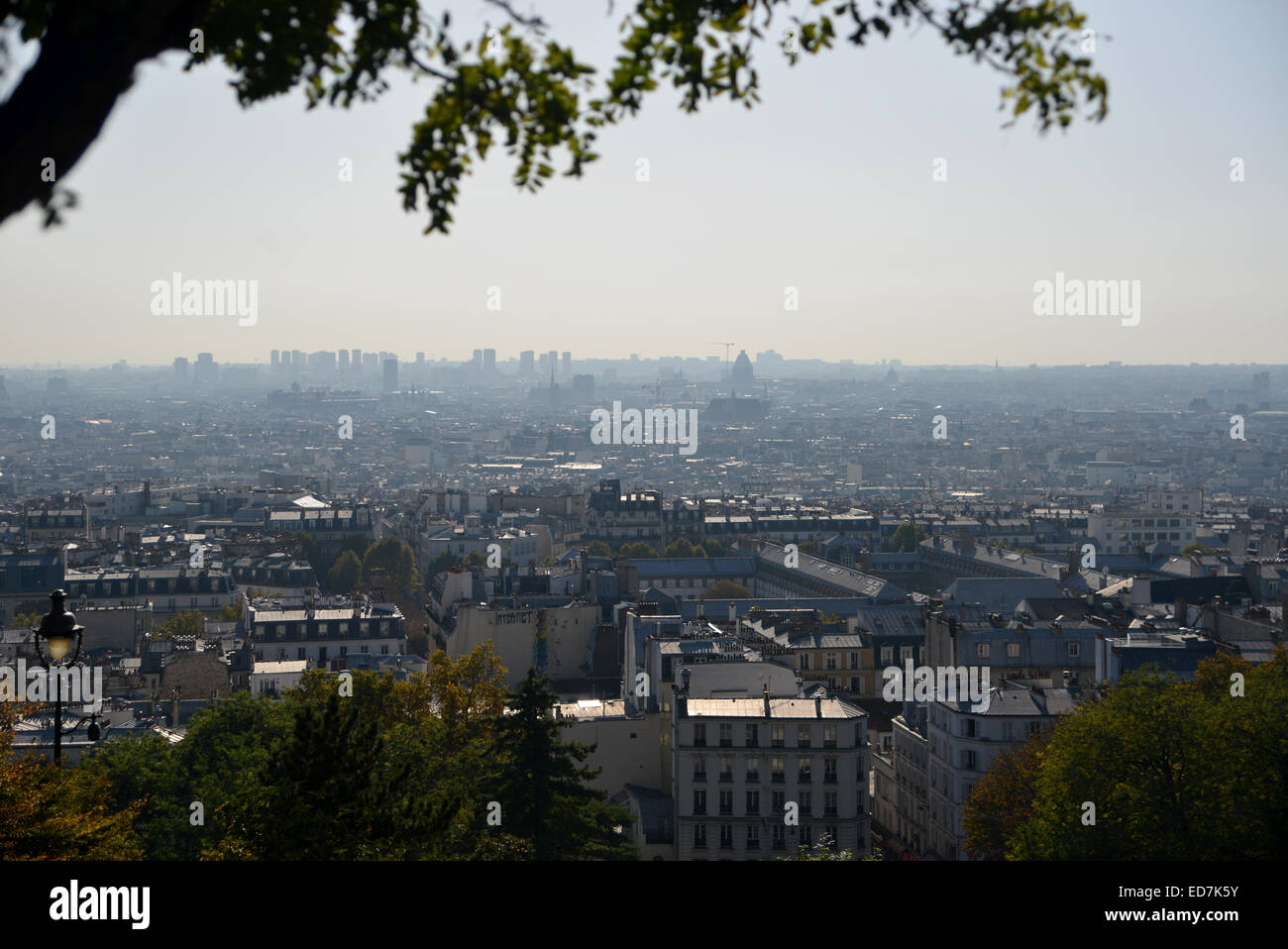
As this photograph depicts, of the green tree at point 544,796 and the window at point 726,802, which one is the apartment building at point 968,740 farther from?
the green tree at point 544,796

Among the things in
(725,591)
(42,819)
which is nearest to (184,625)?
(725,591)

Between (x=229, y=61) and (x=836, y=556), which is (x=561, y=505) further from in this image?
(x=229, y=61)

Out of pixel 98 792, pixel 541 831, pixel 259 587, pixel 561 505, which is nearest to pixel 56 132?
pixel 98 792

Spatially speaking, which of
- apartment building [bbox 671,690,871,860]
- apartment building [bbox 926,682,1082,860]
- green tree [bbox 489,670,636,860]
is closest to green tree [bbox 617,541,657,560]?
apartment building [bbox 926,682,1082,860]

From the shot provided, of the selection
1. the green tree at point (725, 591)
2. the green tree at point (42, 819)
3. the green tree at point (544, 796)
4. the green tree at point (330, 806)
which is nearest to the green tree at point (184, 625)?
the green tree at point (725, 591)

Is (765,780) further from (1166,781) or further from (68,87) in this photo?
(68,87)

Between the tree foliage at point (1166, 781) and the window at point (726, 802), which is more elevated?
the tree foliage at point (1166, 781)
